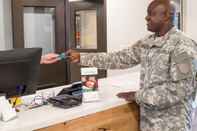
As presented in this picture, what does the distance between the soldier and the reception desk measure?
5.2 inches

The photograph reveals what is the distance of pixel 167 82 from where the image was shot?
6.02ft

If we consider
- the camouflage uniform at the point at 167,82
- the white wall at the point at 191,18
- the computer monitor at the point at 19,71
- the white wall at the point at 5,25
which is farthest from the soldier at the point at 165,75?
the white wall at the point at 5,25

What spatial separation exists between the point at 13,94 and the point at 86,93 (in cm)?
44

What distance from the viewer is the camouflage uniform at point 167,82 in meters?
1.78

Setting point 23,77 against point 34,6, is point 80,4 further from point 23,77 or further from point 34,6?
point 23,77

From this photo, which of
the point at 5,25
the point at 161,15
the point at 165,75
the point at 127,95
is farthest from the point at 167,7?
the point at 5,25

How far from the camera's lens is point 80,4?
17.4 ft

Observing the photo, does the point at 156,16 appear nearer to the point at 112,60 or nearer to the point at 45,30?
the point at 112,60

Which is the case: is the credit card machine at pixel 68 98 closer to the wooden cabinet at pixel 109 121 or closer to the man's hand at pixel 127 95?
the wooden cabinet at pixel 109 121

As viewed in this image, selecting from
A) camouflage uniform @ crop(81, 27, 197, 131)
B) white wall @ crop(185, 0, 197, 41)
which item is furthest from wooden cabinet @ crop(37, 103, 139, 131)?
white wall @ crop(185, 0, 197, 41)

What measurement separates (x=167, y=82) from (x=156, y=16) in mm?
394

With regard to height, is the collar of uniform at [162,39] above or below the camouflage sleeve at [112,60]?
above

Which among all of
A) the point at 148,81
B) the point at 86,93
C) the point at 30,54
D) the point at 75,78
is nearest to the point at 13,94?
the point at 30,54

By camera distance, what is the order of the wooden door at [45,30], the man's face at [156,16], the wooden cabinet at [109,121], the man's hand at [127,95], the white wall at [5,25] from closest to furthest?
the wooden cabinet at [109,121] < the man's face at [156,16] < the man's hand at [127,95] < the white wall at [5,25] < the wooden door at [45,30]
